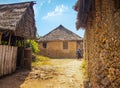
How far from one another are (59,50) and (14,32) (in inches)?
690

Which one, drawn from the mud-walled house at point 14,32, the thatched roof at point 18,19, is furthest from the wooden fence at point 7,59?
the thatched roof at point 18,19

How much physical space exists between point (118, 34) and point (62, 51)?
2359 cm

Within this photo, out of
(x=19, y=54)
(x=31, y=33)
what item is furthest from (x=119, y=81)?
(x=31, y=33)

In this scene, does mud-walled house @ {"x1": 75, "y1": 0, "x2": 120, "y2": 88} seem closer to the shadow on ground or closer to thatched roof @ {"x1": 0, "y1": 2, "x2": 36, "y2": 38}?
the shadow on ground

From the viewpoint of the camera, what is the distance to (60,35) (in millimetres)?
29625

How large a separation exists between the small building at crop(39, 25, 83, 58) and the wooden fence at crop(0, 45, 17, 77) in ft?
53.5

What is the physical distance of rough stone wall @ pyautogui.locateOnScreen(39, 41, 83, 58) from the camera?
27.7m

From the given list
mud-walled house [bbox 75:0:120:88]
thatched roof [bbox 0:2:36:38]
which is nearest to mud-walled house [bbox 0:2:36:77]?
thatched roof [bbox 0:2:36:38]

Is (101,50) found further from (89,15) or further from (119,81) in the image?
(89,15)

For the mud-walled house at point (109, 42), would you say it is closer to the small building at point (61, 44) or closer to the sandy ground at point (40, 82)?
the sandy ground at point (40, 82)

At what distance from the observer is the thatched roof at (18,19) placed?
1087 centimetres

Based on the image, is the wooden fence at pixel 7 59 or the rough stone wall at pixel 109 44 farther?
the wooden fence at pixel 7 59

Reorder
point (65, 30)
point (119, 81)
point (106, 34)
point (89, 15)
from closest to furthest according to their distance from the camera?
point (119, 81), point (106, 34), point (89, 15), point (65, 30)

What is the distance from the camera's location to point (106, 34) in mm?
5109
